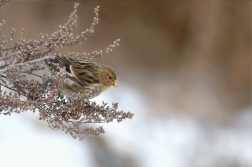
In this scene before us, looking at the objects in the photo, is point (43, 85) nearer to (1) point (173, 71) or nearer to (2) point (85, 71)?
(2) point (85, 71)

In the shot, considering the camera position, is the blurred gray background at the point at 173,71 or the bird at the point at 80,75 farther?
the blurred gray background at the point at 173,71

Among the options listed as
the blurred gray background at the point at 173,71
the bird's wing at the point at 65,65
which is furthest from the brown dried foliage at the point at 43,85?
the blurred gray background at the point at 173,71

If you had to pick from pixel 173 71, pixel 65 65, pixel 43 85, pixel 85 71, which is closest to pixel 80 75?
pixel 85 71

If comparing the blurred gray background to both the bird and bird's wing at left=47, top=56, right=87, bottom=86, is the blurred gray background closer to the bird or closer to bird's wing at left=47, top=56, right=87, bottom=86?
the bird

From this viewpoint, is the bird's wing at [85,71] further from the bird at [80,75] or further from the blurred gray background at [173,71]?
the blurred gray background at [173,71]

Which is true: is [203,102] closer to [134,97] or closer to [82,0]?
[134,97]

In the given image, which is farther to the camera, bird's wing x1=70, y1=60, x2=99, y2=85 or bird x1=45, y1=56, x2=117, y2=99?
bird's wing x1=70, y1=60, x2=99, y2=85

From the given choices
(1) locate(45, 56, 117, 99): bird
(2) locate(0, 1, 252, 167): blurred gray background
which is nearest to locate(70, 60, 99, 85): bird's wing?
(1) locate(45, 56, 117, 99): bird
